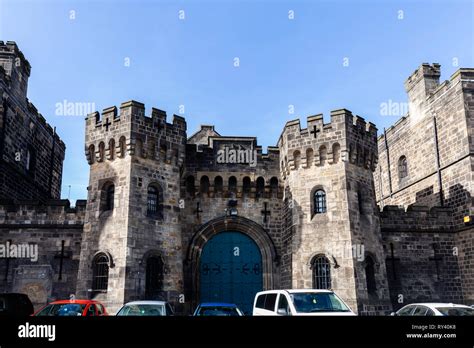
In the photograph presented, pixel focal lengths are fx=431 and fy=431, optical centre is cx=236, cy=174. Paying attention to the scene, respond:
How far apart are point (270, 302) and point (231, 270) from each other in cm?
880

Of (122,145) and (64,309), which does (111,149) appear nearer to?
(122,145)

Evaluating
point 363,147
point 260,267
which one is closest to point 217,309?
point 260,267

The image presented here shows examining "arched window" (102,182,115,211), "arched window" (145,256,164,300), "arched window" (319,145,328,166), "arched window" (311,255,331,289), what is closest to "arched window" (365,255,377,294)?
"arched window" (311,255,331,289)

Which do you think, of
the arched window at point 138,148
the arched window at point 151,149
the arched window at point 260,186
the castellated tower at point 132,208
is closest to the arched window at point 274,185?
the arched window at point 260,186

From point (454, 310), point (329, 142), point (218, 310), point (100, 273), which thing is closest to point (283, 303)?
point (218, 310)

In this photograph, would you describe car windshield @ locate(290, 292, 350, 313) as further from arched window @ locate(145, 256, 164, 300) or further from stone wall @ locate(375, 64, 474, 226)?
stone wall @ locate(375, 64, 474, 226)

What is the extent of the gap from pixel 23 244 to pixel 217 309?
11639 millimetres

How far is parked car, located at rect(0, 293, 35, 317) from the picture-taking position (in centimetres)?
1304

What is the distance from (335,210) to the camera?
18.5 m

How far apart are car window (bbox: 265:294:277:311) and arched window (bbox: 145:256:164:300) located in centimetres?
740

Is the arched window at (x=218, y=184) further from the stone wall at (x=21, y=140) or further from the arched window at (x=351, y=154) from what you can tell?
the stone wall at (x=21, y=140)

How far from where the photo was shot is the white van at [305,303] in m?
9.59

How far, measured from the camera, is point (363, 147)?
784 inches

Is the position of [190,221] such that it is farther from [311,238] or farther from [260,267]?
[311,238]
